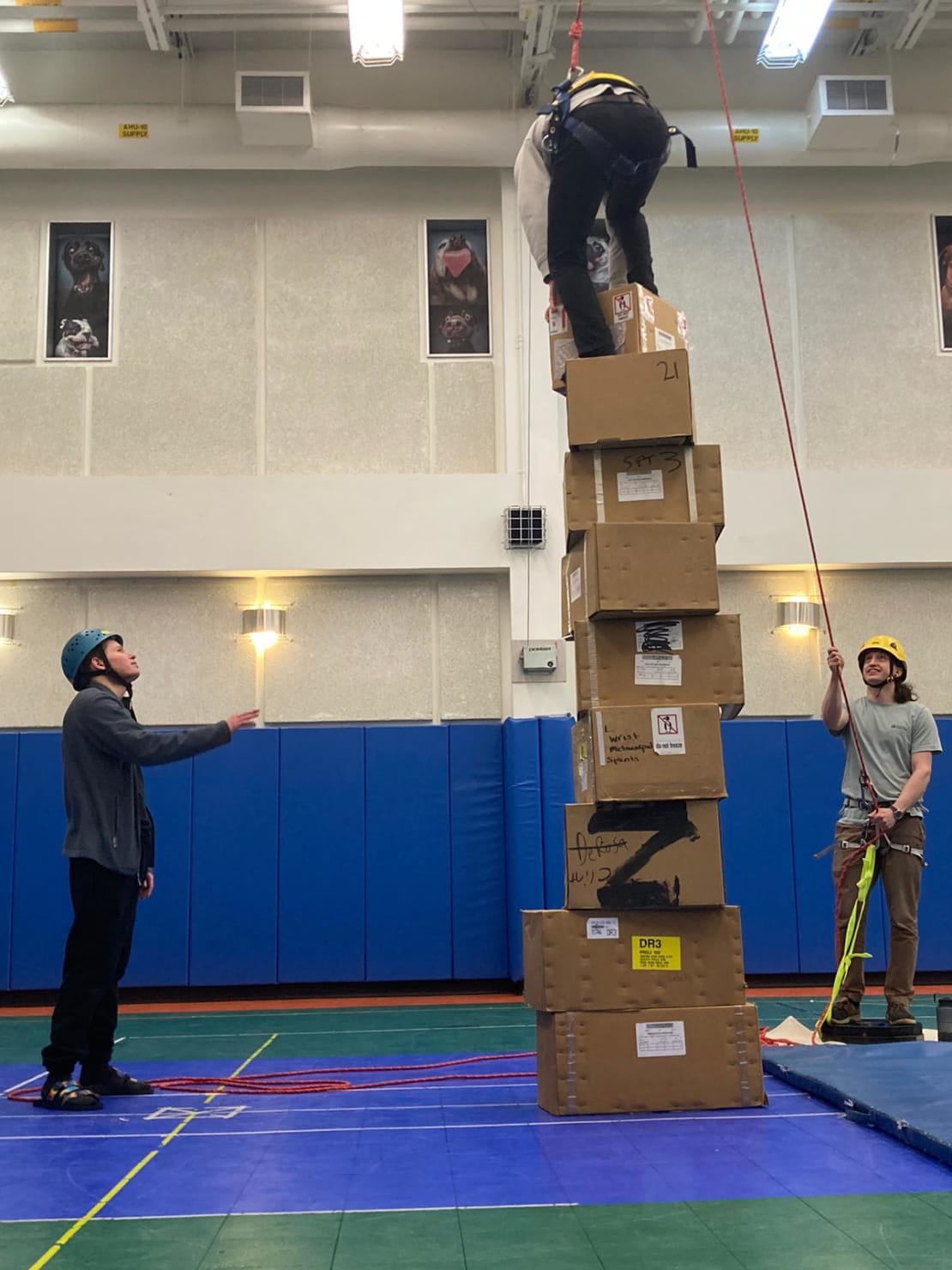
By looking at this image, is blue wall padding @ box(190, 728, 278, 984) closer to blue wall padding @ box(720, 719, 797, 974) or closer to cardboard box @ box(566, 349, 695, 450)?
blue wall padding @ box(720, 719, 797, 974)

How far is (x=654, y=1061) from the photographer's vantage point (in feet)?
12.3

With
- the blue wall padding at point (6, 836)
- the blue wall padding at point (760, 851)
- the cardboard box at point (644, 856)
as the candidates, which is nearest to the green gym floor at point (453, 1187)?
the cardboard box at point (644, 856)

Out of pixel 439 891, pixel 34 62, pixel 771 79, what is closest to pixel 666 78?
pixel 771 79

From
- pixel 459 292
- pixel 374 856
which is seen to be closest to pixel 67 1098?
pixel 374 856

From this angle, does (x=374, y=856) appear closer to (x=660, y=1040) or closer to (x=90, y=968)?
(x=90, y=968)

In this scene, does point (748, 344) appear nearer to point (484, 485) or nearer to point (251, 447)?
point (484, 485)

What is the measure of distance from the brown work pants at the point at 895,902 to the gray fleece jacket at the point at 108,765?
2736mm

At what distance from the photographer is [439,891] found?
829cm

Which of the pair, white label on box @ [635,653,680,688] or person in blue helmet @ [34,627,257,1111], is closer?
white label on box @ [635,653,680,688]

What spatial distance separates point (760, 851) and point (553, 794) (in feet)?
4.93

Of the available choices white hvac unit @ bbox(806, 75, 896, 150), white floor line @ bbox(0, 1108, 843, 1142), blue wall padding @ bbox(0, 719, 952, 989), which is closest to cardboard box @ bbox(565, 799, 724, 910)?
white floor line @ bbox(0, 1108, 843, 1142)

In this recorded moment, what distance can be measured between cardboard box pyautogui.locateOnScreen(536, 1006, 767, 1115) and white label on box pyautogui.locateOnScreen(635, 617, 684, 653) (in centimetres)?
114

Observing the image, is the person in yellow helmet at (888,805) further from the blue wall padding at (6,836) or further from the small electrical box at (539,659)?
the blue wall padding at (6,836)

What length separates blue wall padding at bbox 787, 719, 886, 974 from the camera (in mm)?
8219
